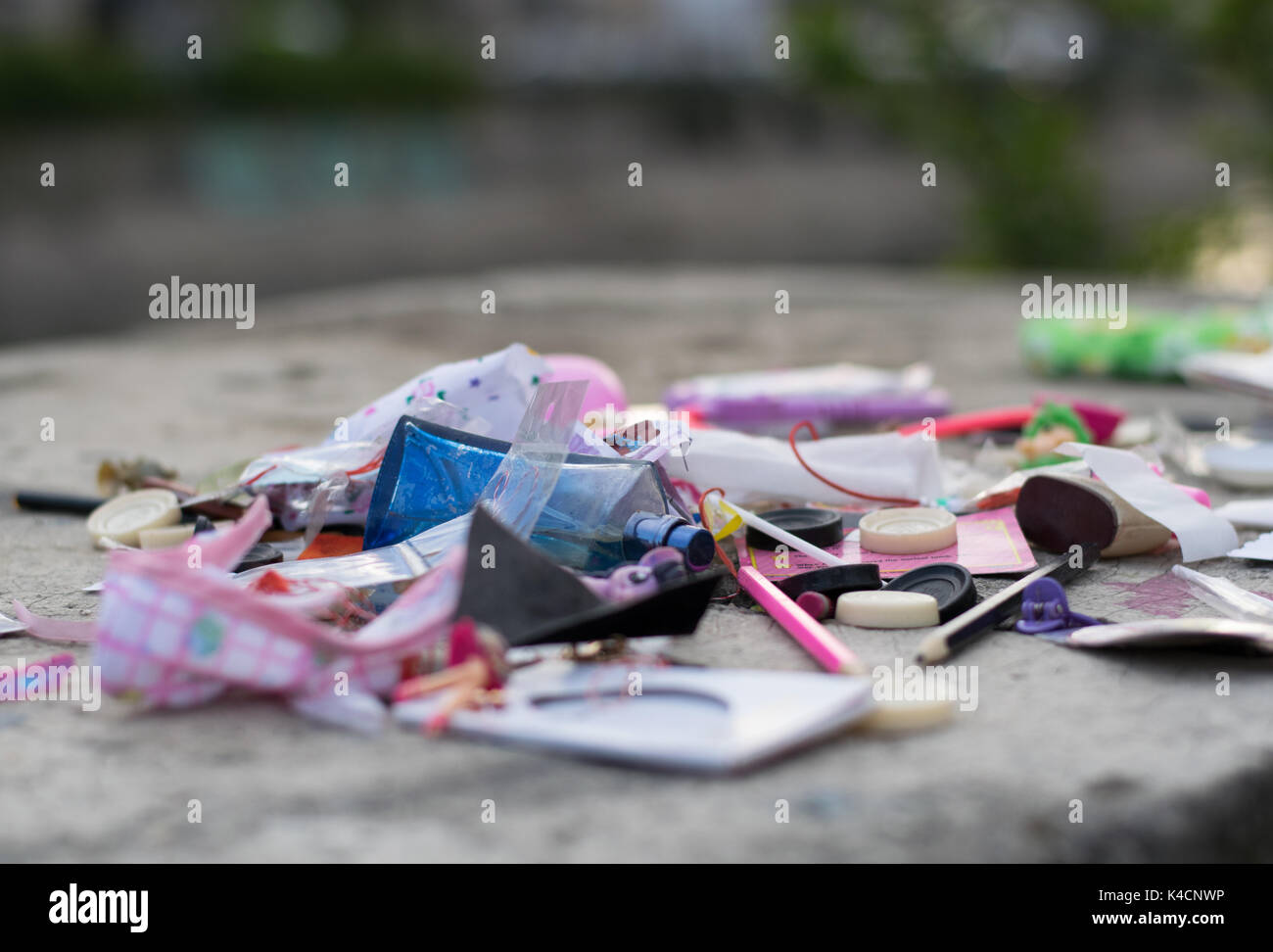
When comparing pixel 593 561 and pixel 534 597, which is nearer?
pixel 534 597

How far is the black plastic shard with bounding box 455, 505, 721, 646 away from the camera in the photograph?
1500 millimetres

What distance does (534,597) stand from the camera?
153cm

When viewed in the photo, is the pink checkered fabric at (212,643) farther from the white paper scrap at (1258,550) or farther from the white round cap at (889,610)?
the white paper scrap at (1258,550)

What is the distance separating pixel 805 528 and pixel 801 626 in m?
0.39

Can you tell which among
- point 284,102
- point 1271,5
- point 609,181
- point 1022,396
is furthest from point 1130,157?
point 1022,396

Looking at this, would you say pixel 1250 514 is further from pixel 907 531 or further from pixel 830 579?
pixel 830 579

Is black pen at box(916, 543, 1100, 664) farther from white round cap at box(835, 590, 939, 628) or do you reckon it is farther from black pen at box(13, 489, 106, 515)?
black pen at box(13, 489, 106, 515)

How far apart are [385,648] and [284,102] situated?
1233 cm

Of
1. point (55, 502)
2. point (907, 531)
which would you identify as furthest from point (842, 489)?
point (55, 502)

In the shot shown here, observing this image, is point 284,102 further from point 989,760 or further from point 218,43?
point 989,760

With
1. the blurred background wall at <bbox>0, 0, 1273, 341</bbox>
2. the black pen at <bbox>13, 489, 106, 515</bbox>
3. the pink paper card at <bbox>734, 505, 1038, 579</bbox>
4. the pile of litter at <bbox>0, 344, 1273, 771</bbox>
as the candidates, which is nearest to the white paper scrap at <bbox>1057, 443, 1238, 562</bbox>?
the pile of litter at <bbox>0, 344, 1273, 771</bbox>

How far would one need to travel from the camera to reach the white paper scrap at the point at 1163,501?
2.00 meters

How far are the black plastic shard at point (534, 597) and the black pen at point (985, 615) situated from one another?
0.95 feet

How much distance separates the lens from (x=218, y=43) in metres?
12.6
